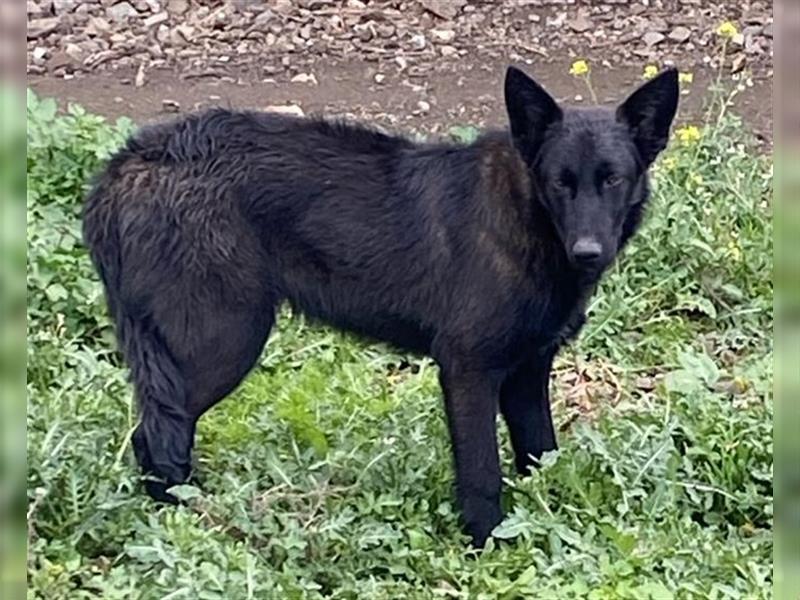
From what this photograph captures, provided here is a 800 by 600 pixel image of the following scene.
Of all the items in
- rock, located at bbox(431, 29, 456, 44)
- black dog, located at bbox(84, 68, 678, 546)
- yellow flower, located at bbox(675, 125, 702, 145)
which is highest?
black dog, located at bbox(84, 68, 678, 546)

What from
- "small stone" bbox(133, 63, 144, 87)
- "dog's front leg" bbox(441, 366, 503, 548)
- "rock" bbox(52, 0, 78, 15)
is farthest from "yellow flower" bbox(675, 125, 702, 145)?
"rock" bbox(52, 0, 78, 15)

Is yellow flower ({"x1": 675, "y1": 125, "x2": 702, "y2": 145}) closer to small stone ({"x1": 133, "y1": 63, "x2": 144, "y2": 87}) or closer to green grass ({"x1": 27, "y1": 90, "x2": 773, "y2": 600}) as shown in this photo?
green grass ({"x1": 27, "y1": 90, "x2": 773, "y2": 600})

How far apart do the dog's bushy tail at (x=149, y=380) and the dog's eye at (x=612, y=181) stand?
1380 mm

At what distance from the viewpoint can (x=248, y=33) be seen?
9.22 meters

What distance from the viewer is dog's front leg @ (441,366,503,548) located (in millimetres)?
4398

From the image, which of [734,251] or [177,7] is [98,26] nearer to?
[177,7]

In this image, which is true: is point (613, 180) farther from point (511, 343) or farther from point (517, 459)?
point (517, 459)

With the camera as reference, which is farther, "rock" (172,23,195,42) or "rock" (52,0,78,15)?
"rock" (52,0,78,15)

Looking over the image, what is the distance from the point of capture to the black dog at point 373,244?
172 inches

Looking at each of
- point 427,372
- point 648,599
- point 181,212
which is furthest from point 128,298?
point 648,599

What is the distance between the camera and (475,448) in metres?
4.41

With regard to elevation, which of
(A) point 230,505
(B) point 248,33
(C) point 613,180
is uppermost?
(C) point 613,180

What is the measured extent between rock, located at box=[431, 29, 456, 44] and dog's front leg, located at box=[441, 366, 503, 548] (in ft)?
16.5

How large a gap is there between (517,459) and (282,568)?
44.4 inches
